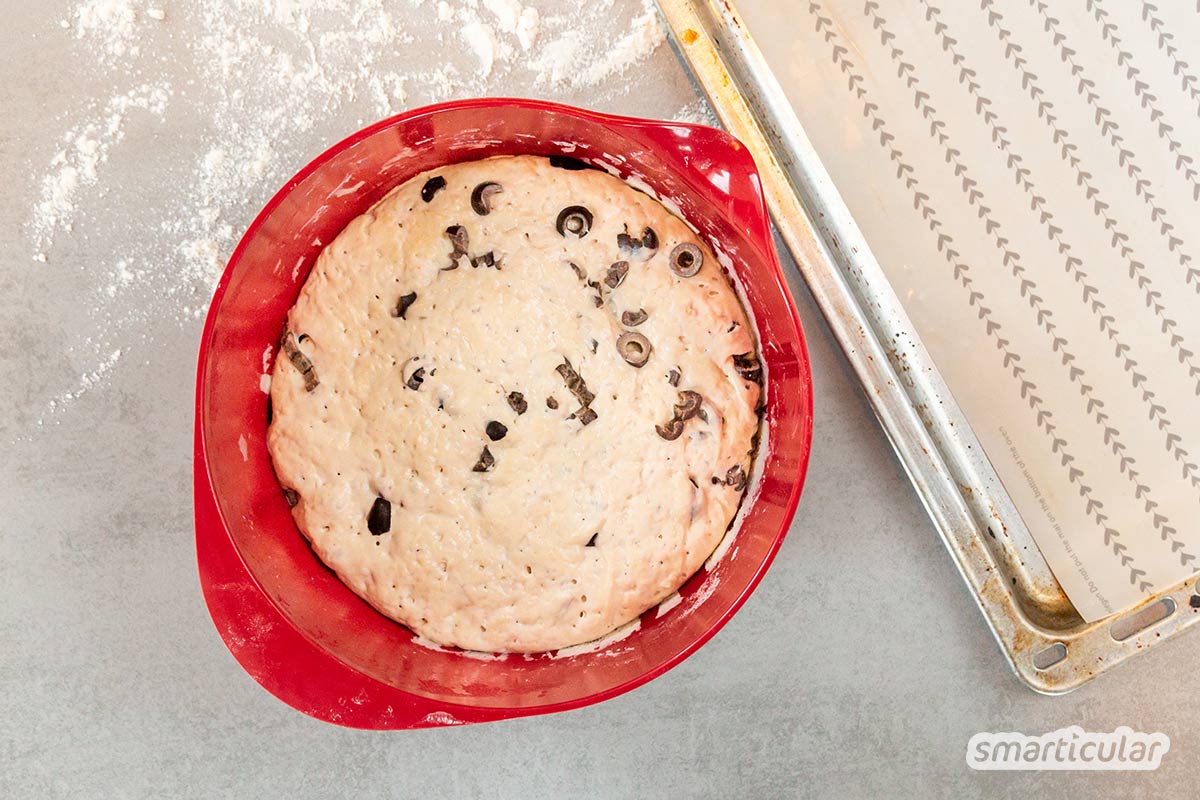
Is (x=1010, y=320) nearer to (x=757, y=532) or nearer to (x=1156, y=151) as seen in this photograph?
(x=1156, y=151)

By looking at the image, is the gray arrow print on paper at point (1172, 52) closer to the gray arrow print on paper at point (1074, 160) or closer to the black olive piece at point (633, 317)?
the gray arrow print on paper at point (1074, 160)

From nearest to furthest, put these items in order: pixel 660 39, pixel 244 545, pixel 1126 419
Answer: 1. pixel 244 545
2. pixel 1126 419
3. pixel 660 39

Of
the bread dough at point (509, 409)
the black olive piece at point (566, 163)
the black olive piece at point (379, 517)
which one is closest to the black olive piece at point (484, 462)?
the bread dough at point (509, 409)

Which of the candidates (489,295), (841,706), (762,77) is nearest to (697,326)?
(489,295)

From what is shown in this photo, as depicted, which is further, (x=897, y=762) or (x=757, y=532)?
(x=897, y=762)

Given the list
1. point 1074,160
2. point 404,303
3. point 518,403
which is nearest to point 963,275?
point 1074,160

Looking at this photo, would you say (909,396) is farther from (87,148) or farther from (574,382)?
(87,148)

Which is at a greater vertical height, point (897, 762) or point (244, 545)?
point (244, 545)
